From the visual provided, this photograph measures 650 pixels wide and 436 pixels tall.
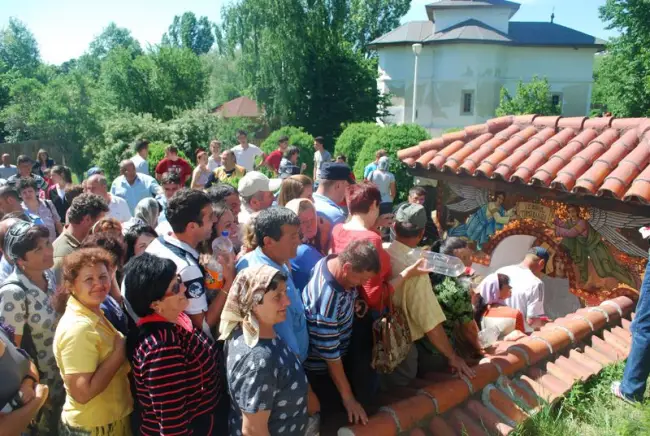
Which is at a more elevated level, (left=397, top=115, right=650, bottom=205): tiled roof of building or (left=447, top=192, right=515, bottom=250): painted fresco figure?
(left=397, top=115, right=650, bottom=205): tiled roof of building

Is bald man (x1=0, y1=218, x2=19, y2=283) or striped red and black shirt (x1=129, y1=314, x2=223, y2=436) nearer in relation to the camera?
striped red and black shirt (x1=129, y1=314, x2=223, y2=436)

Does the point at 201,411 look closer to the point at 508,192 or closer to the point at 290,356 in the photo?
the point at 290,356

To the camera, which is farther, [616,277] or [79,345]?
[616,277]

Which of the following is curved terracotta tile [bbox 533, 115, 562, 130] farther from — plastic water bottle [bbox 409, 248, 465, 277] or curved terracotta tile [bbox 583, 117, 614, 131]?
plastic water bottle [bbox 409, 248, 465, 277]

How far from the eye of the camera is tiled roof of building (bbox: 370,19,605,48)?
2856cm

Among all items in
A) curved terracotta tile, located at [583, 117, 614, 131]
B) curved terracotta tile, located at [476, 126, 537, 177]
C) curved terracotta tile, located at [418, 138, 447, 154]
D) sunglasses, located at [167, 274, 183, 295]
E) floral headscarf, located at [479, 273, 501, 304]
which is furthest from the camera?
curved terracotta tile, located at [418, 138, 447, 154]

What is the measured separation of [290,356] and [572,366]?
2422mm

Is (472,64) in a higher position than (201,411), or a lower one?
higher

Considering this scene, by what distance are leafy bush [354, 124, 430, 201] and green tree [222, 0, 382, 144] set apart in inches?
502

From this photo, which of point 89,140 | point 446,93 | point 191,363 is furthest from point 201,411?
point 446,93

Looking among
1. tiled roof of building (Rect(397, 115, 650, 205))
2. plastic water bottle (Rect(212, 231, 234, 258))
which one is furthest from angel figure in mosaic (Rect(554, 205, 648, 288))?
plastic water bottle (Rect(212, 231, 234, 258))

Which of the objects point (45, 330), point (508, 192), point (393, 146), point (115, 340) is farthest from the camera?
point (393, 146)

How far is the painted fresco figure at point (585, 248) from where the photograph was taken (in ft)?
18.1

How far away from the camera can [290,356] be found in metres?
2.37
